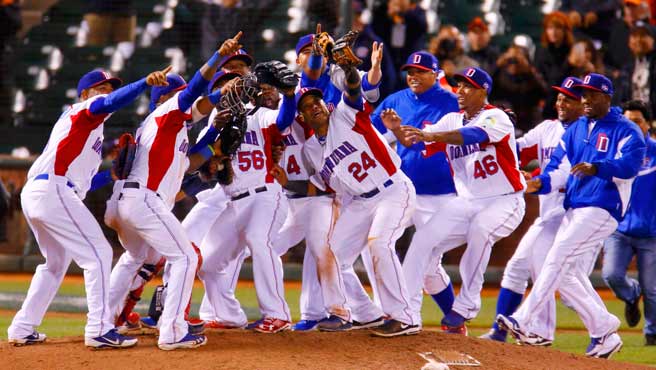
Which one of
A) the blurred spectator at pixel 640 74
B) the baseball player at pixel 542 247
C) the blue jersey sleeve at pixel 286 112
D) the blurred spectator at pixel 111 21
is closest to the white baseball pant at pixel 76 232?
the blue jersey sleeve at pixel 286 112

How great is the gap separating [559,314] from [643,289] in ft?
6.79

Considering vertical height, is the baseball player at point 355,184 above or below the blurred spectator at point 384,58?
below

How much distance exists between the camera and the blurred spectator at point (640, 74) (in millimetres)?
12383

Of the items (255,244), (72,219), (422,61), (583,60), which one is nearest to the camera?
(72,219)

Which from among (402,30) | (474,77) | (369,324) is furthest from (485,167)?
(402,30)

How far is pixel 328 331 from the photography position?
23.7 ft

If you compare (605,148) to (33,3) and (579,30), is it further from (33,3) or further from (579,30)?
(33,3)

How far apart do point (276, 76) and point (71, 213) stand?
1.57 m

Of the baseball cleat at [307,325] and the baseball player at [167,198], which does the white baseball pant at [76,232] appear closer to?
the baseball player at [167,198]

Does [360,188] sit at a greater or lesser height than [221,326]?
greater

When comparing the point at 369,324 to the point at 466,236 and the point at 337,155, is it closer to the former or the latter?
the point at 466,236

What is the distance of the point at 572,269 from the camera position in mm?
7984

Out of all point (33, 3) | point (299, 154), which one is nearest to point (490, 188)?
point (299, 154)

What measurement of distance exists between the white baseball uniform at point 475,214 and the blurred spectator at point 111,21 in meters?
8.54
